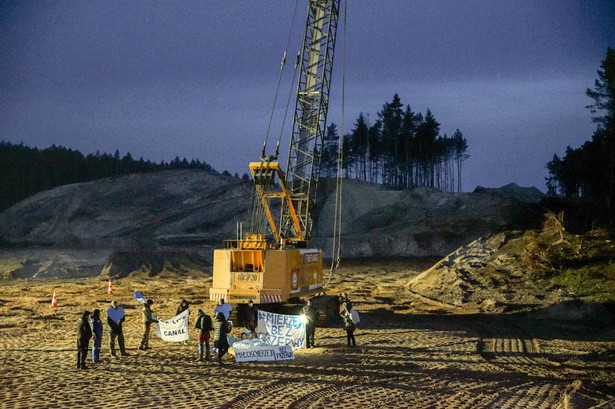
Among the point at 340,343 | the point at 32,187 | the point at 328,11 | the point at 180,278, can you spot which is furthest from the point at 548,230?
the point at 32,187

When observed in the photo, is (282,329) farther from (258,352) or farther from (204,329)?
(204,329)

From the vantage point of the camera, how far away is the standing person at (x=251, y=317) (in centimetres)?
1855

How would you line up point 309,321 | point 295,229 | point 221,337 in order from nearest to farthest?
point 221,337, point 309,321, point 295,229

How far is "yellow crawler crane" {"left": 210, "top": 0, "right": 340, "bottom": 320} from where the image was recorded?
20109 millimetres

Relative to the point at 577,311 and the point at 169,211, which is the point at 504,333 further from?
the point at 169,211

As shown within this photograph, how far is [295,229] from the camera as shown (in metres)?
26.7

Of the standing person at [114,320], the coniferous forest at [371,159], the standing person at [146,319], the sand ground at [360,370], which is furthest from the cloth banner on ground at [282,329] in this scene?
the coniferous forest at [371,159]

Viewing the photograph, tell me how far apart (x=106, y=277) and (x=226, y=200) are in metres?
33.5

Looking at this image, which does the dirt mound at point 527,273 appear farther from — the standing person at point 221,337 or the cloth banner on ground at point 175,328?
the standing person at point 221,337

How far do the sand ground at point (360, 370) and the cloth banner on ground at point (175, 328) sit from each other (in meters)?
0.28

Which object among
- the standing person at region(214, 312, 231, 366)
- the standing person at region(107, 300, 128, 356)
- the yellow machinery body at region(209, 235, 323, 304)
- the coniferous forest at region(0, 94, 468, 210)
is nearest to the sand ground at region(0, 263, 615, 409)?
the standing person at region(214, 312, 231, 366)

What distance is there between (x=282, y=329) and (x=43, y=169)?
112 metres

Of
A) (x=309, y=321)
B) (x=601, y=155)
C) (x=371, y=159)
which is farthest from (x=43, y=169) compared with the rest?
(x=309, y=321)

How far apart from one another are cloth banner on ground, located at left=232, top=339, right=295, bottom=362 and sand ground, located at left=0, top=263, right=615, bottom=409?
0.20 m
